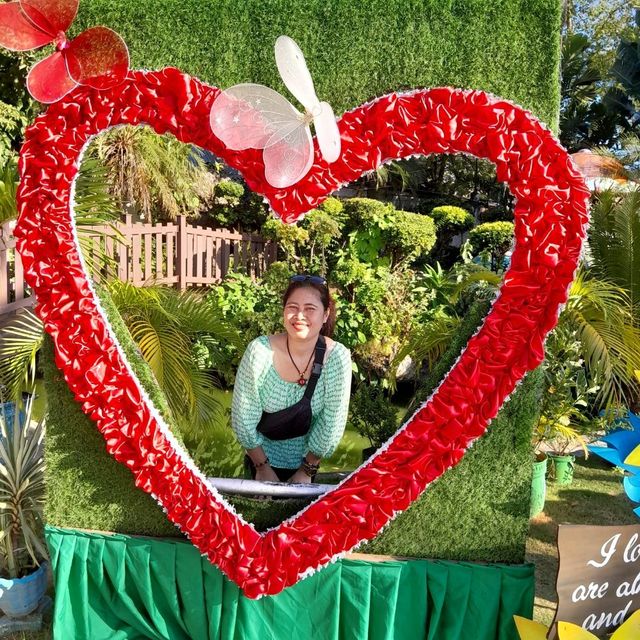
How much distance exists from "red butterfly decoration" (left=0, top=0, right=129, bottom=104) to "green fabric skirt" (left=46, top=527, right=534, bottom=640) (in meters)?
1.76

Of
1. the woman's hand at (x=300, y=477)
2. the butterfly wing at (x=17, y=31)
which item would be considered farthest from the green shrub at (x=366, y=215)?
the butterfly wing at (x=17, y=31)

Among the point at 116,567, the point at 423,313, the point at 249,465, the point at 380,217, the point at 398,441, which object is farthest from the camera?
the point at 380,217

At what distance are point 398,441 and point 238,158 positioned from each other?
1.18 m

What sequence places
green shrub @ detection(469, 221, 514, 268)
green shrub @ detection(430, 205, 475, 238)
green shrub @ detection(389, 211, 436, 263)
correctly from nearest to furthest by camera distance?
green shrub @ detection(389, 211, 436, 263)
green shrub @ detection(469, 221, 514, 268)
green shrub @ detection(430, 205, 475, 238)

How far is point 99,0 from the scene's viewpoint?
235cm

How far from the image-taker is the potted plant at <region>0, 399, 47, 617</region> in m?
2.77

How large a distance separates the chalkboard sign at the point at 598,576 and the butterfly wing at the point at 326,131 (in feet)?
4.78

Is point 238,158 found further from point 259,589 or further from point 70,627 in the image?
point 70,627

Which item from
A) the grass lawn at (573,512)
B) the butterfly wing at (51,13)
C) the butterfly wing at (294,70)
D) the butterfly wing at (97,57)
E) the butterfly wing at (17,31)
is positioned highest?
the butterfly wing at (51,13)

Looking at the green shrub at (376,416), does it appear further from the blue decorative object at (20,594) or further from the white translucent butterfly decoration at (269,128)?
the white translucent butterfly decoration at (269,128)

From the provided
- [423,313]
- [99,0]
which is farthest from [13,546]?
[423,313]

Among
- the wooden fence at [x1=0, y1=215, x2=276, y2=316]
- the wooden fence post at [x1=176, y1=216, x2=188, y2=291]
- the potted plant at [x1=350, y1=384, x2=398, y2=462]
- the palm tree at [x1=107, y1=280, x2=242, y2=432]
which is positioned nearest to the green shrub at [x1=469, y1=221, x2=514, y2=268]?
the wooden fence at [x1=0, y1=215, x2=276, y2=316]

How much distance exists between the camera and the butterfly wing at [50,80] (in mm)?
2139

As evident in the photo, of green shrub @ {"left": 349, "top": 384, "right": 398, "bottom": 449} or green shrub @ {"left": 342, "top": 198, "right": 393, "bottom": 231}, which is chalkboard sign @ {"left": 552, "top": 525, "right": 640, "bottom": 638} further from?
green shrub @ {"left": 342, "top": 198, "right": 393, "bottom": 231}
